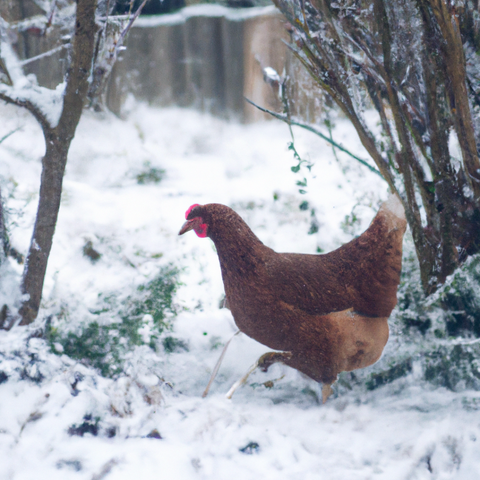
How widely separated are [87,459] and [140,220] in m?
1.35

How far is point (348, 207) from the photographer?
2162 mm

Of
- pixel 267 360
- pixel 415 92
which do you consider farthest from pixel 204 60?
pixel 267 360

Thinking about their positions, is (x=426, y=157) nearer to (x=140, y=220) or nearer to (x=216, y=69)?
(x=140, y=220)

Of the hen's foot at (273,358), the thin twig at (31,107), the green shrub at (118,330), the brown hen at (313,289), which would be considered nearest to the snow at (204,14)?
the thin twig at (31,107)

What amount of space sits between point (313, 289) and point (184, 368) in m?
0.63

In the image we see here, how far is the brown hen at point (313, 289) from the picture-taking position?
124 cm

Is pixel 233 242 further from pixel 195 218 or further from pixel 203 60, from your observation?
pixel 203 60

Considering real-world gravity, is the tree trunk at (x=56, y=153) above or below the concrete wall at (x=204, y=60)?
below

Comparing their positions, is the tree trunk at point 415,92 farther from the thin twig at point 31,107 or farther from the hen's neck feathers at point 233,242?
the thin twig at point 31,107

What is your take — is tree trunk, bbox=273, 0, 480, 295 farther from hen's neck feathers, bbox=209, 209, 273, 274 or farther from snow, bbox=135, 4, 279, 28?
snow, bbox=135, 4, 279, 28

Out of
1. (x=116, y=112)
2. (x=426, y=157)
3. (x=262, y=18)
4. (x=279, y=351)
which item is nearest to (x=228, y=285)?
(x=279, y=351)

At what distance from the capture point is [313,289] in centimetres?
127

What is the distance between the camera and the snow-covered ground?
1144 mm

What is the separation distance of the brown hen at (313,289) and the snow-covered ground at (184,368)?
23 centimetres
